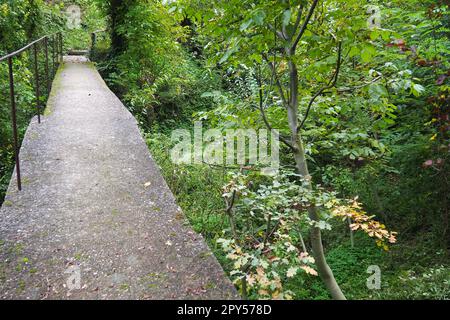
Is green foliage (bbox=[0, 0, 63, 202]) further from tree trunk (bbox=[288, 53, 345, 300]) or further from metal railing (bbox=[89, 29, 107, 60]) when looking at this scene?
tree trunk (bbox=[288, 53, 345, 300])

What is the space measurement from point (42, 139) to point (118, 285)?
10.0 feet

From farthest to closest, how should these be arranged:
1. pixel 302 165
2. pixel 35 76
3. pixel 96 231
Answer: pixel 35 76 → pixel 302 165 → pixel 96 231

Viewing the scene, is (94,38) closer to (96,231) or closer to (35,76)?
(35,76)

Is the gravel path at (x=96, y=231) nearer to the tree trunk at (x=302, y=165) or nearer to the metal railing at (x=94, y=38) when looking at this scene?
the tree trunk at (x=302, y=165)

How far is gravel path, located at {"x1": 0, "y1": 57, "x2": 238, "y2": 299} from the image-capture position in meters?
2.44

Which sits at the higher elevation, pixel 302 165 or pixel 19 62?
pixel 19 62

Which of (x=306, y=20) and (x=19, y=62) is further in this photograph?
(x=19, y=62)

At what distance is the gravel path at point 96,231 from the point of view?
2441 millimetres

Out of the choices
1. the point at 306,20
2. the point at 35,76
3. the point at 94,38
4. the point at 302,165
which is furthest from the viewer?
the point at 94,38

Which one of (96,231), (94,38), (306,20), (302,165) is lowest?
(96,231)

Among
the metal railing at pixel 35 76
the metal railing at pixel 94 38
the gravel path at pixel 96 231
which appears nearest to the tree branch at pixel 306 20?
the gravel path at pixel 96 231

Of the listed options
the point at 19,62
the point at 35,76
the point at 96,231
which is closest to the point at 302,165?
the point at 96,231

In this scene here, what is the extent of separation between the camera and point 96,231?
9.85 feet
